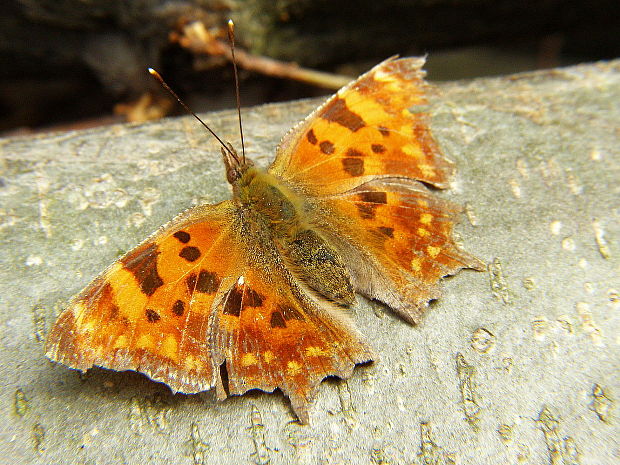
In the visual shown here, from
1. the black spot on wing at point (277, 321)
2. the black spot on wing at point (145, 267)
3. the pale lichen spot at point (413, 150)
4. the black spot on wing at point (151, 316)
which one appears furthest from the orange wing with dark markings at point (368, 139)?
the black spot on wing at point (151, 316)

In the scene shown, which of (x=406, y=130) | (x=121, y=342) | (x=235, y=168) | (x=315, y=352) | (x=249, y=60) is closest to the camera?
(x=121, y=342)

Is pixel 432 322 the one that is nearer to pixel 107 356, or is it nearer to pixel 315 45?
pixel 107 356

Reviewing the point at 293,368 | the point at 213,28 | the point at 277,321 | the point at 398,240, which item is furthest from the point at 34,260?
the point at 213,28

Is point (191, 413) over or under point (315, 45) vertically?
under

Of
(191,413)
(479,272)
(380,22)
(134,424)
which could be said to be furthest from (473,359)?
(380,22)

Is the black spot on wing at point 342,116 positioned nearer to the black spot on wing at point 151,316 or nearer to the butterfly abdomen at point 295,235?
the butterfly abdomen at point 295,235

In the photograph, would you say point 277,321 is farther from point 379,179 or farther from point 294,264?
point 379,179
